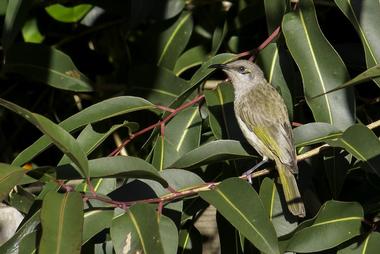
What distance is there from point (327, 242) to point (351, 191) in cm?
120

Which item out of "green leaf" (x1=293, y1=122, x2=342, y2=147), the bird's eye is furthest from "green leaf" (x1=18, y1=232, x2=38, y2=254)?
the bird's eye

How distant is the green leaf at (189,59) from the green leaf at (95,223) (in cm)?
158

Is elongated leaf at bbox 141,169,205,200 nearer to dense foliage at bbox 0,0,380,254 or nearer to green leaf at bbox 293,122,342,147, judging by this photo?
dense foliage at bbox 0,0,380,254

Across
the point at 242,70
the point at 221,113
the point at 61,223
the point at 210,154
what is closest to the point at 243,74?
the point at 242,70

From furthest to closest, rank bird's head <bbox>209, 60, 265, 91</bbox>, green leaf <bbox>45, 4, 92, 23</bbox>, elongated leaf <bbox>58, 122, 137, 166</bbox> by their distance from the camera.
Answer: green leaf <bbox>45, 4, 92, 23</bbox> → bird's head <bbox>209, 60, 265, 91</bbox> → elongated leaf <bbox>58, 122, 137, 166</bbox>

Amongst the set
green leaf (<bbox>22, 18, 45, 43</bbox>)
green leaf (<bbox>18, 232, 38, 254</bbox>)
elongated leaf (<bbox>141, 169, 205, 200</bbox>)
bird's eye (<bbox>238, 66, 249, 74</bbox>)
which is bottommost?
green leaf (<bbox>18, 232, 38, 254</bbox>)

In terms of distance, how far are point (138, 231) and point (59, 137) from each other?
0.48m

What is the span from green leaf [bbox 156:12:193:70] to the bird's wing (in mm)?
486

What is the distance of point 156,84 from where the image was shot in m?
4.96

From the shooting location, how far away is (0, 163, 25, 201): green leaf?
340 cm

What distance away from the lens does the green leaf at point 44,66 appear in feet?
16.8

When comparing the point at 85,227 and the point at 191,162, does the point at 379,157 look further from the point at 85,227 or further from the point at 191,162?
the point at 85,227

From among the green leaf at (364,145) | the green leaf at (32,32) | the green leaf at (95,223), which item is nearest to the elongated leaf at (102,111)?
the green leaf at (95,223)

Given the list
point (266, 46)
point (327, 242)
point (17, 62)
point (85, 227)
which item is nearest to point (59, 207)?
point (85, 227)
